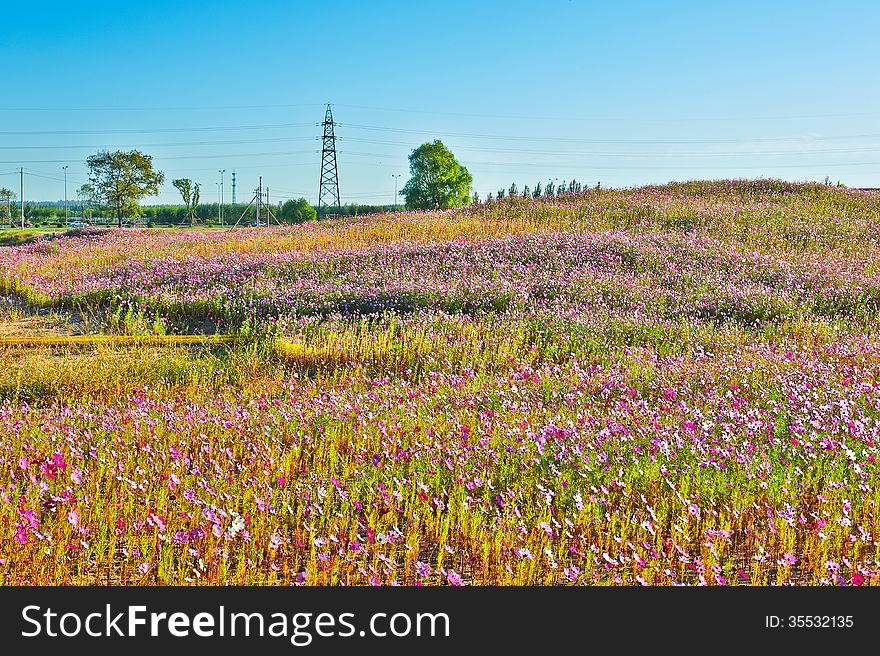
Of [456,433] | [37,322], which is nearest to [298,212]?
[37,322]

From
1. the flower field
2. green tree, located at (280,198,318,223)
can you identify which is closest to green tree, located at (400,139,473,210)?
green tree, located at (280,198,318,223)

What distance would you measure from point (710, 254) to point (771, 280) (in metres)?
2.15

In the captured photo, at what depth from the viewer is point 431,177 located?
198 ft

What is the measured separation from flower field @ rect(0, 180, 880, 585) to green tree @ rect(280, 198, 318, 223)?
43834 millimetres

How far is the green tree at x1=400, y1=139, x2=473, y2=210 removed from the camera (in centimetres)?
5994

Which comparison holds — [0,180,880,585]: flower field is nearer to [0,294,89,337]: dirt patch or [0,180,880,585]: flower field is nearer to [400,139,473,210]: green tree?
[0,294,89,337]: dirt patch

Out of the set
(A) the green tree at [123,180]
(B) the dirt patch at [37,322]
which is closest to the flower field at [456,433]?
(B) the dirt patch at [37,322]

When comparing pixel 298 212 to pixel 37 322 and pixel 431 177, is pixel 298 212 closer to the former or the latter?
pixel 431 177

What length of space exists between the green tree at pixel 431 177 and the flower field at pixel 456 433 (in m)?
47.3

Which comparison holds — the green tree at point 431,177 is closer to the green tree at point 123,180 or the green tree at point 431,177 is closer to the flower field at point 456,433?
the green tree at point 123,180

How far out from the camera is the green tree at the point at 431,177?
59938 mm

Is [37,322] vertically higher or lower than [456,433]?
higher

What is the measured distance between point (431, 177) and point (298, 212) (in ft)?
37.4

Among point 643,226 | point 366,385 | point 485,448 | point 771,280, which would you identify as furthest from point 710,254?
point 485,448
